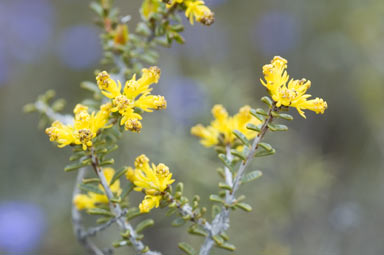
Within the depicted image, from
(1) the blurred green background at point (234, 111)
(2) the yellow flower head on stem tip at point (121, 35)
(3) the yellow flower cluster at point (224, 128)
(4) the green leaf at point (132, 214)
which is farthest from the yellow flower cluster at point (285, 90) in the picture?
(1) the blurred green background at point (234, 111)

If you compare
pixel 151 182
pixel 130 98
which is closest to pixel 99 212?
pixel 151 182

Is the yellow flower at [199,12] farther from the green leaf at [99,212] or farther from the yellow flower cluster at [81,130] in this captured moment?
the green leaf at [99,212]

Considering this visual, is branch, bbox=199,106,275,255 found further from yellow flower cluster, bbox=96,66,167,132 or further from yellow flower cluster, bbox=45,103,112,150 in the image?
yellow flower cluster, bbox=45,103,112,150

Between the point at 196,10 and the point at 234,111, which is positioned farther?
the point at 234,111

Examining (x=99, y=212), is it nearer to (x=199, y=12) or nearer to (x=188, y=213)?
(x=188, y=213)

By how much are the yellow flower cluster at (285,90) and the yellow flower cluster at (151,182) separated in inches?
14.0

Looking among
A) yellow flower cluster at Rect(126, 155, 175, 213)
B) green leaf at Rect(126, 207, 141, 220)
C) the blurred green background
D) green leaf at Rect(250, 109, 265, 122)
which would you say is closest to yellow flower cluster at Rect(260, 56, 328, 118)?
green leaf at Rect(250, 109, 265, 122)

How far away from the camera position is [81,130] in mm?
1088

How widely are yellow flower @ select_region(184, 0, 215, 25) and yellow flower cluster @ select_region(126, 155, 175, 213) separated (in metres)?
0.46

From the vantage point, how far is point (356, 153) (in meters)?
4.08

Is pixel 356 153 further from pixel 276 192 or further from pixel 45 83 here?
pixel 45 83

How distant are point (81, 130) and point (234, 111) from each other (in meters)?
2.33

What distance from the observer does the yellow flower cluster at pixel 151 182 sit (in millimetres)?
1118

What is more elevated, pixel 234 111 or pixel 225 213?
pixel 234 111
